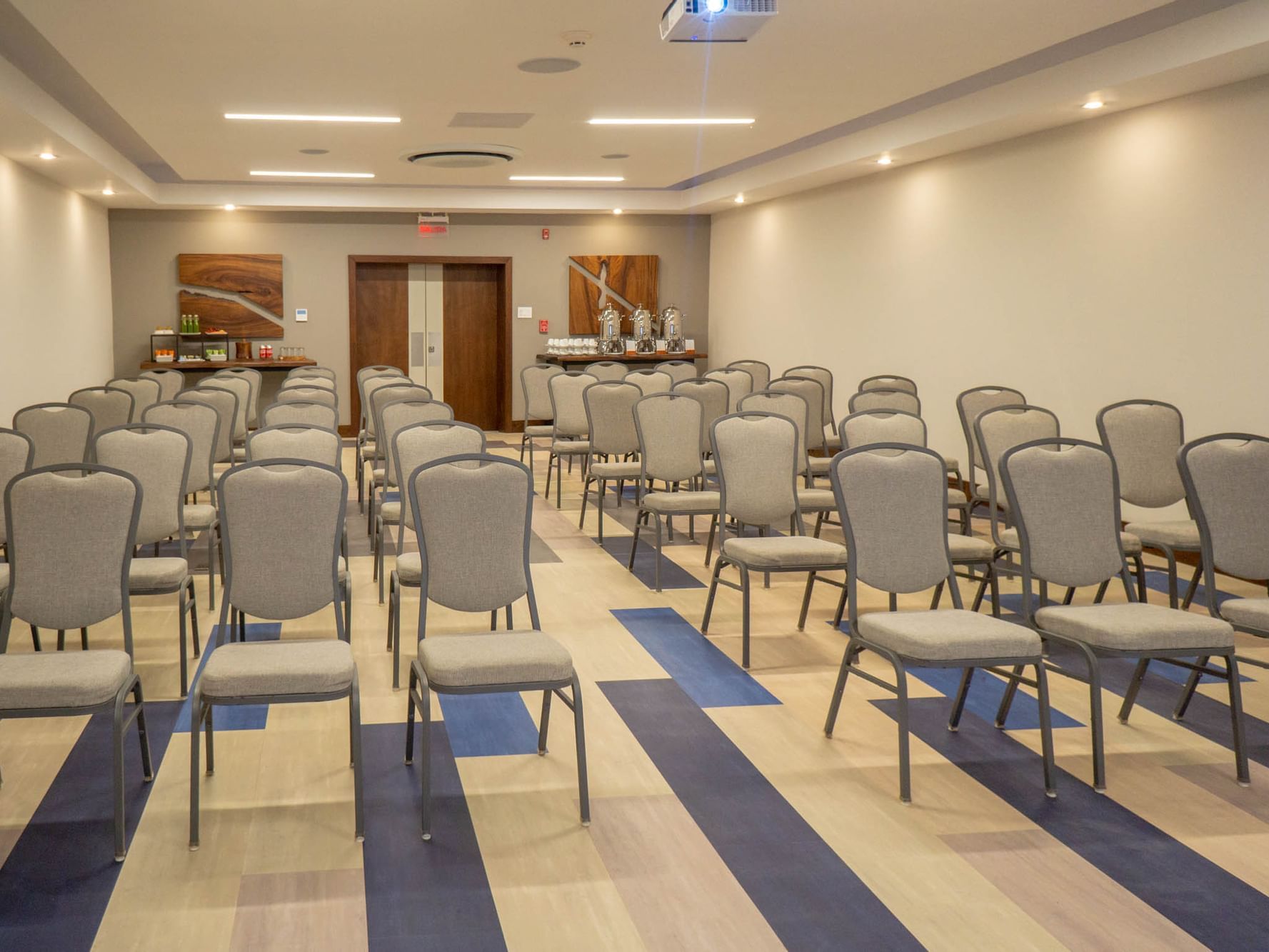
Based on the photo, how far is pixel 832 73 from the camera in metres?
7.33

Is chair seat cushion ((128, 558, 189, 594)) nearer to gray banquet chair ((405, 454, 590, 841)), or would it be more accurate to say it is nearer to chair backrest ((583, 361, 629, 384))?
gray banquet chair ((405, 454, 590, 841))

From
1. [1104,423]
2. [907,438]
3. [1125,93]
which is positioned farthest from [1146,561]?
[1125,93]

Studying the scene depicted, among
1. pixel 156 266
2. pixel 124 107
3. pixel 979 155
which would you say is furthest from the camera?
pixel 156 266

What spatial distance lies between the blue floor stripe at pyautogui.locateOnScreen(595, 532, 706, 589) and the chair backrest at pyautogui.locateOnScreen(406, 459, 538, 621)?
2.56m

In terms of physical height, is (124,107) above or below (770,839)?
above

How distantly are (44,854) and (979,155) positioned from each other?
842 cm

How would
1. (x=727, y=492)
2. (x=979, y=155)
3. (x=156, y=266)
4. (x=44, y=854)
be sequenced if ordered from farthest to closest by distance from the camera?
(x=156, y=266)
(x=979, y=155)
(x=727, y=492)
(x=44, y=854)

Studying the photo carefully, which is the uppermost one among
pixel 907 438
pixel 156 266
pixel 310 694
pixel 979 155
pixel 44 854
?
pixel 979 155

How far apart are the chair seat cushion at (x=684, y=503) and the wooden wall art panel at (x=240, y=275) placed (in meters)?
9.63

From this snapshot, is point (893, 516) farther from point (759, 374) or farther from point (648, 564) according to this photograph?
point (759, 374)

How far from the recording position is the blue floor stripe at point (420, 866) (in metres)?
2.80

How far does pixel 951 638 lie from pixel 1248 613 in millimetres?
1211

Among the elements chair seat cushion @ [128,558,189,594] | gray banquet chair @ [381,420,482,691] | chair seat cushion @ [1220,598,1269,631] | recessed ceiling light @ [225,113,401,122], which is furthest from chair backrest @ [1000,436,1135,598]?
recessed ceiling light @ [225,113,401,122]

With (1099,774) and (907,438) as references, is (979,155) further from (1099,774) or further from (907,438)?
(1099,774)
